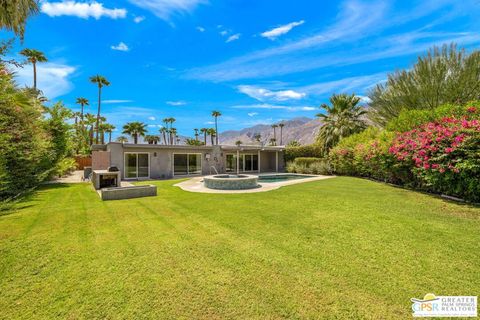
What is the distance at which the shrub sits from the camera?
908 inches

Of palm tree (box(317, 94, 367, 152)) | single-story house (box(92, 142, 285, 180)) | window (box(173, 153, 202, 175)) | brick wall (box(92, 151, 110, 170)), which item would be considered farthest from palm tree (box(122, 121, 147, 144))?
palm tree (box(317, 94, 367, 152))

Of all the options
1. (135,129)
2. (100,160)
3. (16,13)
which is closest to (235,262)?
(16,13)

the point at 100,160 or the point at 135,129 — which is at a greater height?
the point at 135,129

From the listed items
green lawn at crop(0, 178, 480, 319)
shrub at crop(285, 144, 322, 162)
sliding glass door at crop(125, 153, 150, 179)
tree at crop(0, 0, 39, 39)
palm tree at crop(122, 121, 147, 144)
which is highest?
palm tree at crop(122, 121, 147, 144)

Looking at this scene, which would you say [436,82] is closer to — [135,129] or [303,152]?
[303,152]

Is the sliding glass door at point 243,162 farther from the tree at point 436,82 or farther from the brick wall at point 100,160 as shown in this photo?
the tree at point 436,82

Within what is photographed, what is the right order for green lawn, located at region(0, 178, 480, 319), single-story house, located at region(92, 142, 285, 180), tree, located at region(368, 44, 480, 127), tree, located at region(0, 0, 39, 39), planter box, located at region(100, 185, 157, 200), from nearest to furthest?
green lawn, located at region(0, 178, 480, 319) < tree, located at region(0, 0, 39, 39) < planter box, located at region(100, 185, 157, 200) < single-story house, located at region(92, 142, 285, 180) < tree, located at region(368, 44, 480, 127)

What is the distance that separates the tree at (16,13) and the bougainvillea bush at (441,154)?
13235mm

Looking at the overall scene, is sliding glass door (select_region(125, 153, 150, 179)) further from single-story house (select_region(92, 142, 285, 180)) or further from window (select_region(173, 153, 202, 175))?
window (select_region(173, 153, 202, 175))

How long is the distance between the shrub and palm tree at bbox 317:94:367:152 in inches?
29.6

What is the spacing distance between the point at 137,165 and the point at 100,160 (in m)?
2.46

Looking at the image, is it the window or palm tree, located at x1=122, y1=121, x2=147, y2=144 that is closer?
the window

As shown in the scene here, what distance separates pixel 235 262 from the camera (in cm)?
369

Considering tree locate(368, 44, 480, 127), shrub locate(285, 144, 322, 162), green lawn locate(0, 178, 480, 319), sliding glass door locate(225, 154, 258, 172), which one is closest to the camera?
green lawn locate(0, 178, 480, 319)
